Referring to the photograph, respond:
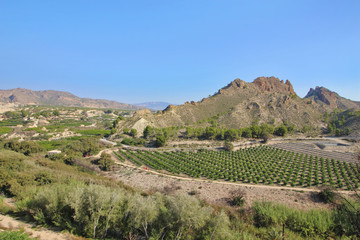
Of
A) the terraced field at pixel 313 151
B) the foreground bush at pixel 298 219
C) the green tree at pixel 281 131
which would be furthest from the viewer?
the green tree at pixel 281 131

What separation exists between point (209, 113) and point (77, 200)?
8179 cm

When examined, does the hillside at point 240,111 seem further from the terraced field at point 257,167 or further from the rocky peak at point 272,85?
the terraced field at point 257,167

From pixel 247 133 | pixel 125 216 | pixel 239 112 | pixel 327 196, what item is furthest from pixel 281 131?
pixel 125 216

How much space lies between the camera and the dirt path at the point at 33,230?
997cm

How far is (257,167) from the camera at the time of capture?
103ft

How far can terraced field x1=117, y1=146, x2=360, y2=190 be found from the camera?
2573 cm

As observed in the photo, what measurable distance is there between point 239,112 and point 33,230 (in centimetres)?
8086

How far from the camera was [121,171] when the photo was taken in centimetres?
3098

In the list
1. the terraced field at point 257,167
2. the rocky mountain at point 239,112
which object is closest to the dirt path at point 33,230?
the terraced field at point 257,167

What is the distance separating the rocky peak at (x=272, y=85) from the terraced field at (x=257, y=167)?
8266cm

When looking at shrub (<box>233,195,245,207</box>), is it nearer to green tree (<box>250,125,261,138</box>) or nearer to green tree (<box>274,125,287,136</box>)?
green tree (<box>250,125,261,138</box>)

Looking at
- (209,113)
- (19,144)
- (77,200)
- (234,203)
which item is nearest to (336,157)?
(234,203)

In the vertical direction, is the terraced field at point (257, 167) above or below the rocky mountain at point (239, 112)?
below

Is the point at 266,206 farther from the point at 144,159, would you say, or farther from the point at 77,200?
the point at 144,159
